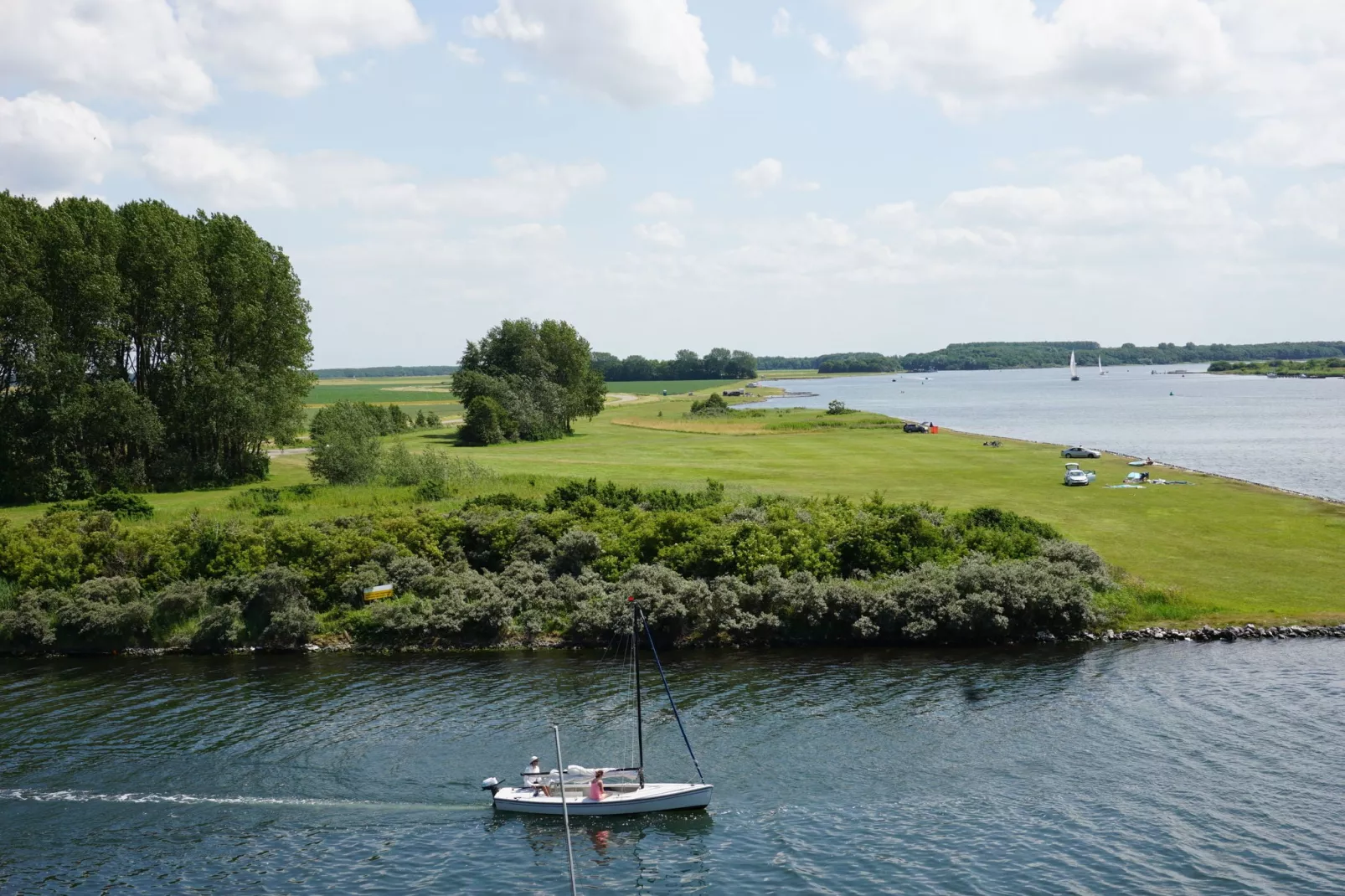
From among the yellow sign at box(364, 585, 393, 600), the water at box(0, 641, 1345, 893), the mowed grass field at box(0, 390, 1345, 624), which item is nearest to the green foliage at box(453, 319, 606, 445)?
the mowed grass field at box(0, 390, 1345, 624)

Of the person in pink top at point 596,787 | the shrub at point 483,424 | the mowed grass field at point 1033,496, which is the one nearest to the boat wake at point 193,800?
the person in pink top at point 596,787

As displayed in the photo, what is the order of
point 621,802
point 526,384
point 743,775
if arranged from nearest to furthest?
point 621,802
point 743,775
point 526,384

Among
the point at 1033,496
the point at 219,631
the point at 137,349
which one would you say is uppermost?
the point at 137,349

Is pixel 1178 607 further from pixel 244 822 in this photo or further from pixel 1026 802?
pixel 244 822

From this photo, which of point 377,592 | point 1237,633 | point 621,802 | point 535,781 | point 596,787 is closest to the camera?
point 621,802

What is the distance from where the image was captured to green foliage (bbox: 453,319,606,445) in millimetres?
135000

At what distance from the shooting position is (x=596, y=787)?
3278 cm

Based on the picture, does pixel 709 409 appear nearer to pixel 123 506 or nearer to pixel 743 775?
pixel 123 506

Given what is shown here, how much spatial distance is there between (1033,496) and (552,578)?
40.9 m

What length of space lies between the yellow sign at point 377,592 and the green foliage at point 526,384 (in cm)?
7534

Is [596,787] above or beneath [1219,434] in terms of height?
beneath

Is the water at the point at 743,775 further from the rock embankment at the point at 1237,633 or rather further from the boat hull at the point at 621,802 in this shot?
the rock embankment at the point at 1237,633

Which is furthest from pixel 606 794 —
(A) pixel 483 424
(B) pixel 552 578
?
(A) pixel 483 424

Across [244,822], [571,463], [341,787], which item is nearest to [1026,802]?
[341,787]
